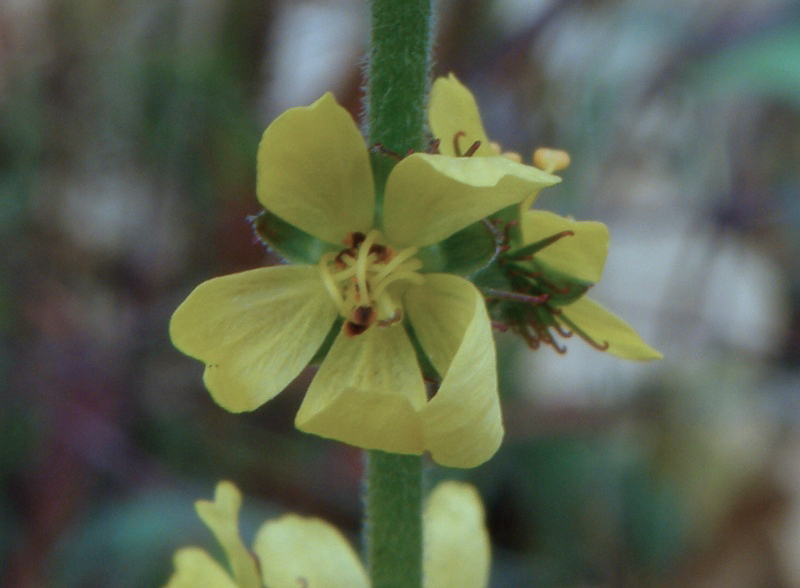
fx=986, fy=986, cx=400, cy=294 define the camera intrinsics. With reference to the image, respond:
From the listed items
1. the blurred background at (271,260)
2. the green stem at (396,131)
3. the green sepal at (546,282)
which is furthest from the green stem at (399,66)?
the blurred background at (271,260)

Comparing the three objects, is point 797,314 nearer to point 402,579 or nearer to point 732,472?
point 732,472

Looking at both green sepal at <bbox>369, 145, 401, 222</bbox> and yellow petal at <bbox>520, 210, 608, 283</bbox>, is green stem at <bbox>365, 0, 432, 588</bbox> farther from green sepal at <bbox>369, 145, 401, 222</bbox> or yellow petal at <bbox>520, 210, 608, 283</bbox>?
yellow petal at <bbox>520, 210, 608, 283</bbox>

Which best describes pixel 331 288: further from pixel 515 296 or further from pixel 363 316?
pixel 515 296

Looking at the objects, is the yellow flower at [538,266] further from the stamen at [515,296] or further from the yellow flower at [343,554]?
the yellow flower at [343,554]

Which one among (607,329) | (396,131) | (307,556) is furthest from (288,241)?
(307,556)

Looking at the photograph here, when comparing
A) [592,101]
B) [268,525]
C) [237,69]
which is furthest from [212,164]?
[268,525]
